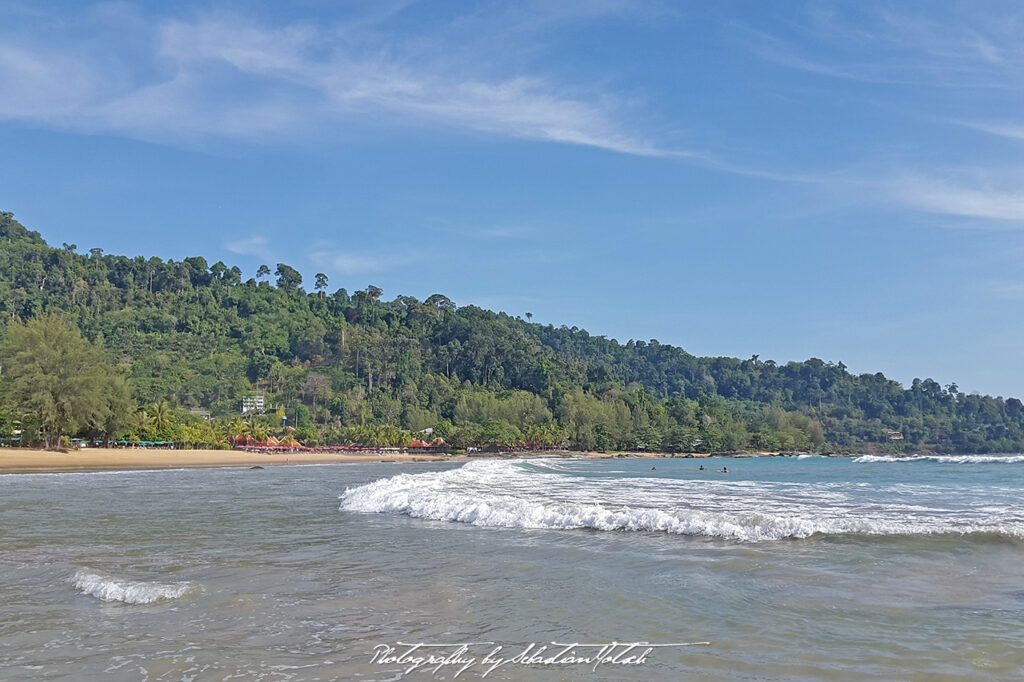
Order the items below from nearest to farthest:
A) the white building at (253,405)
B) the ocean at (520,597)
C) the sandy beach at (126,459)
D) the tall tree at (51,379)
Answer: the ocean at (520,597)
the sandy beach at (126,459)
the tall tree at (51,379)
the white building at (253,405)

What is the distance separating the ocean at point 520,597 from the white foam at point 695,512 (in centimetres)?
11

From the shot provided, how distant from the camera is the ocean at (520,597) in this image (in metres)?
6.99

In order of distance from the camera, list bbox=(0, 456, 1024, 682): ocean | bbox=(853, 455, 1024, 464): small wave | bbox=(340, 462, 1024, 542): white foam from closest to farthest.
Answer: bbox=(0, 456, 1024, 682): ocean < bbox=(340, 462, 1024, 542): white foam < bbox=(853, 455, 1024, 464): small wave

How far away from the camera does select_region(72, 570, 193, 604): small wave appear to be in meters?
9.59

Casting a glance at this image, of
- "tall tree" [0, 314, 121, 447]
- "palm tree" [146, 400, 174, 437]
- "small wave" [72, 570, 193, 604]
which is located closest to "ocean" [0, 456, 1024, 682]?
"small wave" [72, 570, 193, 604]

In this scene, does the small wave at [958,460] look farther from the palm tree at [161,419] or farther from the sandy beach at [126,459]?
the palm tree at [161,419]

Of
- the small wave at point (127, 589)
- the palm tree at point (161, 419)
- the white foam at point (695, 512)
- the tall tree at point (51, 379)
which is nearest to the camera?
the small wave at point (127, 589)

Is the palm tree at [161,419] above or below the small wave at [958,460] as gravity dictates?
above

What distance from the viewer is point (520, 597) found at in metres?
9.70

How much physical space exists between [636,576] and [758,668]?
4274 mm

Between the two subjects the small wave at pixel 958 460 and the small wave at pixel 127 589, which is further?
the small wave at pixel 958 460

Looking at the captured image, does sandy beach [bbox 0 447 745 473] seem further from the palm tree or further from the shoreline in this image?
the palm tree

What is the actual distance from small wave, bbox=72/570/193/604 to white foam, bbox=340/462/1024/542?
8.77 m

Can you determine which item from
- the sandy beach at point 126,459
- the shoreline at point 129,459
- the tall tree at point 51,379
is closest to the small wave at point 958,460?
the shoreline at point 129,459
